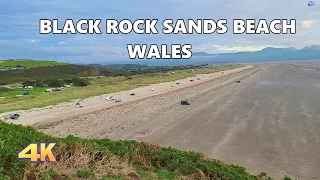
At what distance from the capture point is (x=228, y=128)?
67.5ft

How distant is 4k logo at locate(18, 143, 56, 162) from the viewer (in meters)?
7.66

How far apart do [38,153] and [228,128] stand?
14487mm

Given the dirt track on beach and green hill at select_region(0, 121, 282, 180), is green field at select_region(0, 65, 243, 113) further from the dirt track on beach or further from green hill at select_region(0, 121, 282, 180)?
green hill at select_region(0, 121, 282, 180)

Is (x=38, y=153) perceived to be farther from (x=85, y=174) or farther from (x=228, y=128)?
(x=228, y=128)

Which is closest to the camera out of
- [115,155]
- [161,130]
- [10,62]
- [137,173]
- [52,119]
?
[137,173]

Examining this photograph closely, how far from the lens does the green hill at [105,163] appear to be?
7500 mm

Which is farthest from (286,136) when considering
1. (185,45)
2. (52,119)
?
(52,119)

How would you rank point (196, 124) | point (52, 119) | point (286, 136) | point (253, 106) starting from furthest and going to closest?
point (253, 106), point (52, 119), point (196, 124), point (286, 136)

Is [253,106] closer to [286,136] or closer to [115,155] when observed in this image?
[286,136]

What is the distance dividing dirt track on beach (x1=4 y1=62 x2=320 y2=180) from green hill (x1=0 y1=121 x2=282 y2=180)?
4152mm

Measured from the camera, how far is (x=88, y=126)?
21.3 m

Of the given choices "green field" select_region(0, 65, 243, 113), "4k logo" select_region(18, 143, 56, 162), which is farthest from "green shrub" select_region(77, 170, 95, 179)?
"green field" select_region(0, 65, 243, 113)

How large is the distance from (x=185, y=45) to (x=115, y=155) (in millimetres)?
12407

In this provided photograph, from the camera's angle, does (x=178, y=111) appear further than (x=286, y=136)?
Yes
